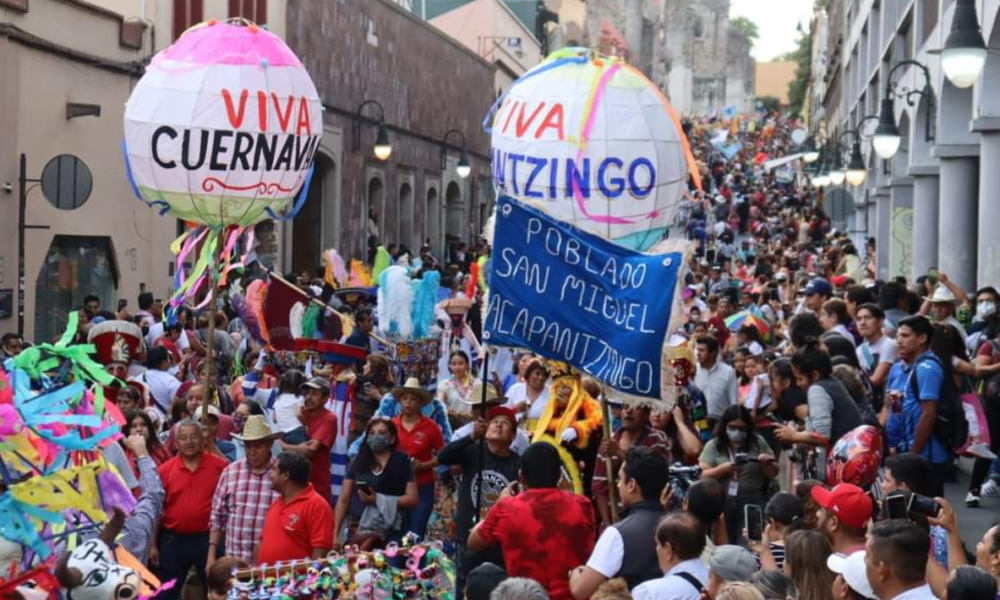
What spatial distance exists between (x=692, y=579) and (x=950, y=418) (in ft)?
16.6

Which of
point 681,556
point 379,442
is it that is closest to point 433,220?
point 379,442

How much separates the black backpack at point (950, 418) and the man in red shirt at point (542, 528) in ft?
13.0

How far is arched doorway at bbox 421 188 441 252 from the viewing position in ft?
145

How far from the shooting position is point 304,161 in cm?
1226

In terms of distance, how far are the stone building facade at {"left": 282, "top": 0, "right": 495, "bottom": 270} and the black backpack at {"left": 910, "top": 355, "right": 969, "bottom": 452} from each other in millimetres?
21557

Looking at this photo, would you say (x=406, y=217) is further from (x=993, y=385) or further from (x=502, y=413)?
(x=502, y=413)

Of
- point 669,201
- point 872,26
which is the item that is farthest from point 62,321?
point 872,26

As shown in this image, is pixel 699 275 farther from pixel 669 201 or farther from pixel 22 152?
pixel 669 201

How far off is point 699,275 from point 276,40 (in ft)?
56.8

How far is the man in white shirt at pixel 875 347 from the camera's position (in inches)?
484

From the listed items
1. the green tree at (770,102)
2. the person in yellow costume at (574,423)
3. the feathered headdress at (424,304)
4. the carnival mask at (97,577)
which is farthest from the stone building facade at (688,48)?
the carnival mask at (97,577)

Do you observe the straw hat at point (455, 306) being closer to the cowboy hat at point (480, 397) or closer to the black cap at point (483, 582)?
the cowboy hat at point (480, 397)

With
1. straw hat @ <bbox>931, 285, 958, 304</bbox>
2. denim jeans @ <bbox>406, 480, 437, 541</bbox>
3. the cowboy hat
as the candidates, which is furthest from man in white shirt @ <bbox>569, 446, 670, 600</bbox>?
straw hat @ <bbox>931, 285, 958, 304</bbox>

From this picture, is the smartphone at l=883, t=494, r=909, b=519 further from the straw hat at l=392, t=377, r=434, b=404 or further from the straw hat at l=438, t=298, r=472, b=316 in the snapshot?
the straw hat at l=438, t=298, r=472, b=316
